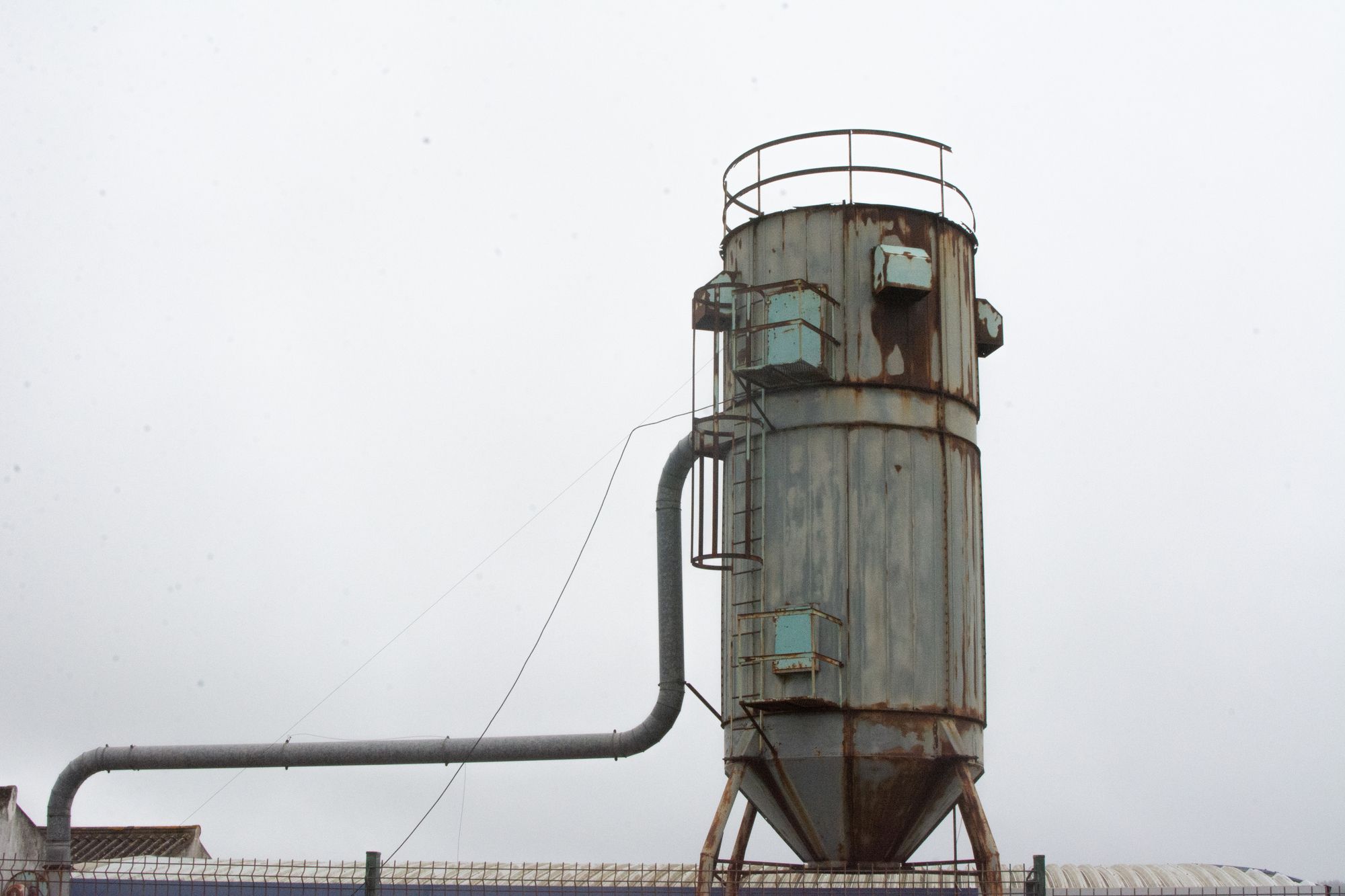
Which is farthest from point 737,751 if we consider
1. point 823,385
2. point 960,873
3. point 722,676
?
point 823,385

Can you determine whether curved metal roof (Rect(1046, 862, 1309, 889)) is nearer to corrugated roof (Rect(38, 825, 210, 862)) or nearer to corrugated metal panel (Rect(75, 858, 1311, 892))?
corrugated metal panel (Rect(75, 858, 1311, 892))

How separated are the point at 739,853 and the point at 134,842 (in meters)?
20.3

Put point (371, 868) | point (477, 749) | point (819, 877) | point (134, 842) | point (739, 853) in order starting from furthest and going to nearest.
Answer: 1. point (134, 842)
2. point (477, 749)
3. point (819, 877)
4. point (739, 853)
5. point (371, 868)

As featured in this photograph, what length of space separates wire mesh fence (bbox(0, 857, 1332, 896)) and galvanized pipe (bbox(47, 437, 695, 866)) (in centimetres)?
169

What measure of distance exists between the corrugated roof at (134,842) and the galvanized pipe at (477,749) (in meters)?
7.72

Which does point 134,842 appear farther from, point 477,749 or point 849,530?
point 849,530

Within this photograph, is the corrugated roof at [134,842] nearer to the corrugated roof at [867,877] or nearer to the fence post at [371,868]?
the corrugated roof at [867,877]

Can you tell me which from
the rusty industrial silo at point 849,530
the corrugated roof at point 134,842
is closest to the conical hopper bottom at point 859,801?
the rusty industrial silo at point 849,530

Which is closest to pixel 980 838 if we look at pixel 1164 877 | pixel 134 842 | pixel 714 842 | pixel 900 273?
pixel 714 842

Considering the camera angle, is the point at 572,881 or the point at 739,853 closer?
the point at 572,881

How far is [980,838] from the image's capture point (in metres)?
17.8

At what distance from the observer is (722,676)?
2009 cm

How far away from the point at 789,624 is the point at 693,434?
9.63ft

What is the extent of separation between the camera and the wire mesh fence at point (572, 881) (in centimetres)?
1669
